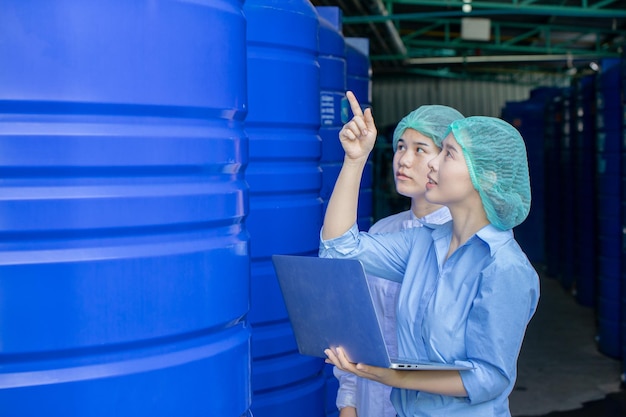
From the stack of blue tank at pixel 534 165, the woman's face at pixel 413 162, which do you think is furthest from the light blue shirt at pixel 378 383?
the stack of blue tank at pixel 534 165

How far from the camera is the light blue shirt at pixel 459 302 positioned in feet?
6.48

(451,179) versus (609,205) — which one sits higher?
(451,179)

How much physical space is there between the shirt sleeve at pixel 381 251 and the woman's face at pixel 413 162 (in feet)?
0.90

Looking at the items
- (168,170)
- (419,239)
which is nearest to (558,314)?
(419,239)

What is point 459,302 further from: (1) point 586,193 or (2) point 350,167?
(1) point 586,193

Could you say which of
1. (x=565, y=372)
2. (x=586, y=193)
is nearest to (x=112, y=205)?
(x=565, y=372)

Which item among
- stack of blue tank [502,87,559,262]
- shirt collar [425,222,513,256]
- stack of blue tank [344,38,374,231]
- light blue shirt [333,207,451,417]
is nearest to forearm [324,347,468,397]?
shirt collar [425,222,513,256]

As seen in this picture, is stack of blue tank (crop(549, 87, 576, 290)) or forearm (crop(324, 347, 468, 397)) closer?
forearm (crop(324, 347, 468, 397))

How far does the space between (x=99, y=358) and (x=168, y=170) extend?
0.37m

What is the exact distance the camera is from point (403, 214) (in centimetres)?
291

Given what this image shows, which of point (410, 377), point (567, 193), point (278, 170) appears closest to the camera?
point (410, 377)

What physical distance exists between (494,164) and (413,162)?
0.54m

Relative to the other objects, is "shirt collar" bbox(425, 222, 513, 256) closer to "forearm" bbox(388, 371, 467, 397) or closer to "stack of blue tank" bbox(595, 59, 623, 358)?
"forearm" bbox(388, 371, 467, 397)

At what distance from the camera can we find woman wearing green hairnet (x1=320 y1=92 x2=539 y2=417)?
1984mm
